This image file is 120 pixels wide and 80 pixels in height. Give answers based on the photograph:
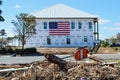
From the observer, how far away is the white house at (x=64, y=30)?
7500 centimetres

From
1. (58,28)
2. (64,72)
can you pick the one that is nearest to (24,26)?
(58,28)

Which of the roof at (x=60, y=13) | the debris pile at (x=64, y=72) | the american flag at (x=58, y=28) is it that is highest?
the roof at (x=60, y=13)

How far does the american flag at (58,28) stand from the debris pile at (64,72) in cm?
6392

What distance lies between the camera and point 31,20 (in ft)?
208

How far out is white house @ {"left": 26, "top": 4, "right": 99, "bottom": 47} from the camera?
75.0 m

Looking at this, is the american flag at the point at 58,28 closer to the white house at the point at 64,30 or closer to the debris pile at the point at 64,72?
the white house at the point at 64,30

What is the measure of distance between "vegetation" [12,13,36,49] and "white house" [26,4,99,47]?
9.09m

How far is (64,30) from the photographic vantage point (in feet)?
249

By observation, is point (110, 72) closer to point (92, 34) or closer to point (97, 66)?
point (97, 66)

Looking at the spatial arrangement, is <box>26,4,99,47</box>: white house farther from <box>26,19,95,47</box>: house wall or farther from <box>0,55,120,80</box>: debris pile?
<box>0,55,120,80</box>: debris pile

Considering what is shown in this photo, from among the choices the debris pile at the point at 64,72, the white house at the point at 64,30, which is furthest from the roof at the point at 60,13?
the debris pile at the point at 64,72

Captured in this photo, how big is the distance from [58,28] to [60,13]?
2834 mm

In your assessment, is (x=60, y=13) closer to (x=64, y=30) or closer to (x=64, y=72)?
(x=64, y=30)

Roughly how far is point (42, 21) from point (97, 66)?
63699 mm
